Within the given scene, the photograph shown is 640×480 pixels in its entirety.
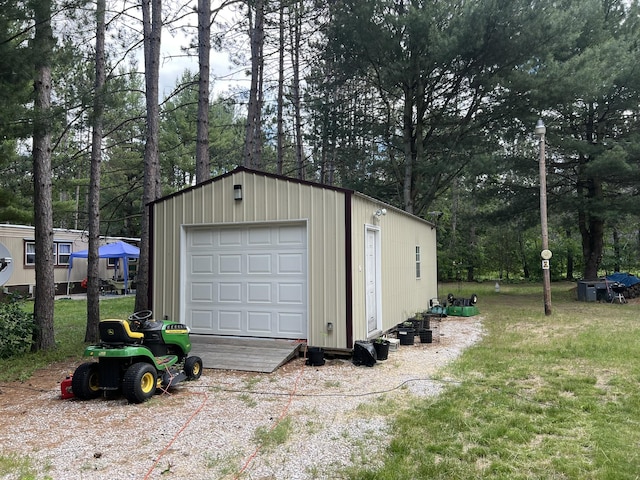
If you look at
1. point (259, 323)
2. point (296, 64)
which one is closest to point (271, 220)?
point (259, 323)

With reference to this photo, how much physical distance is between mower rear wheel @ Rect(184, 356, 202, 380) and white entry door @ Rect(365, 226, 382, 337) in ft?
8.65

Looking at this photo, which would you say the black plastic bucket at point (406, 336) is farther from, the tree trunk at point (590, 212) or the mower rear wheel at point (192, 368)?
the tree trunk at point (590, 212)

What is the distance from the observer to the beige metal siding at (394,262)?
650 centimetres

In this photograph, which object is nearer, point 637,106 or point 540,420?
point 540,420

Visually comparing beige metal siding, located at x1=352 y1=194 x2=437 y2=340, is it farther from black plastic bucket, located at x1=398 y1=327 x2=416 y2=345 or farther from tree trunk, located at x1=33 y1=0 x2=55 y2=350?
tree trunk, located at x1=33 y1=0 x2=55 y2=350

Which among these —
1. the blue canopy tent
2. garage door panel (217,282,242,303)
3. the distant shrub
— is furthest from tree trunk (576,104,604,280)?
the blue canopy tent

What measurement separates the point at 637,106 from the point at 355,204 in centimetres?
1205

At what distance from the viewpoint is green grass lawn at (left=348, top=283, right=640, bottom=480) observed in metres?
2.96

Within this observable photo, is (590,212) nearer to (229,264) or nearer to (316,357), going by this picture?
(316,357)

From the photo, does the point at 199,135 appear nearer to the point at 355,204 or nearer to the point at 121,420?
the point at 355,204

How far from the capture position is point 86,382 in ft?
14.6

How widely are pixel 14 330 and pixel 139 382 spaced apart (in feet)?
11.8

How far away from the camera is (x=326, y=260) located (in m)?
6.37

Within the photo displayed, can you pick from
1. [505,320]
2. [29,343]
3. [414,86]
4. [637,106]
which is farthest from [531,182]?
[29,343]
